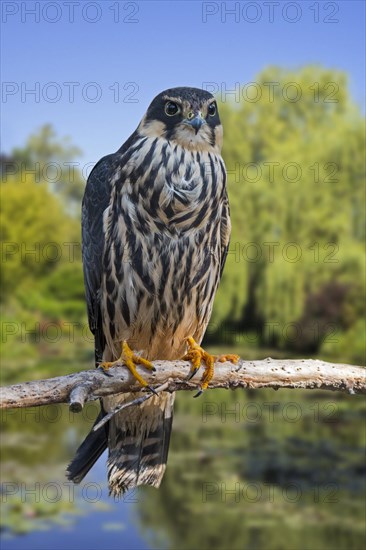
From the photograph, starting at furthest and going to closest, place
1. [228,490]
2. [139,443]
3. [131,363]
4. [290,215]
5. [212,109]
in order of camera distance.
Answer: [290,215] → [228,490] → [139,443] → [212,109] → [131,363]

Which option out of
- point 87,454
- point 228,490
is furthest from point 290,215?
point 87,454

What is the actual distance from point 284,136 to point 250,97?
1.43 metres

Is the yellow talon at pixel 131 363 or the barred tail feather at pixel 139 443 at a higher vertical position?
the yellow talon at pixel 131 363

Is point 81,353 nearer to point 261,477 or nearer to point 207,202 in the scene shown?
point 261,477

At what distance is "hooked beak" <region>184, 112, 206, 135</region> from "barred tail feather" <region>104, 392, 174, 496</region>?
4.41 ft

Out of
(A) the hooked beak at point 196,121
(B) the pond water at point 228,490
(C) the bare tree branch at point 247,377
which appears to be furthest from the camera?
(B) the pond water at point 228,490

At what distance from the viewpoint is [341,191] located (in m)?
17.1

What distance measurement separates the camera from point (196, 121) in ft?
10.3

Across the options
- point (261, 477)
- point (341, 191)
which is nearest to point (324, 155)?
point (341, 191)

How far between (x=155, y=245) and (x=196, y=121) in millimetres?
581

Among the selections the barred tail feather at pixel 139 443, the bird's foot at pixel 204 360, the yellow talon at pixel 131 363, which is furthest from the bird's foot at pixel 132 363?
the barred tail feather at pixel 139 443

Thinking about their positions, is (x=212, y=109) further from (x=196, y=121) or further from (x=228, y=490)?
(x=228, y=490)

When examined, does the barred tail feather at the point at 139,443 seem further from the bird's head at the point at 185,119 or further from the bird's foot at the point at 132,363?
the bird's head at the point at 185,119

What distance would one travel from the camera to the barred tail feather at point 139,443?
11.6 ft
